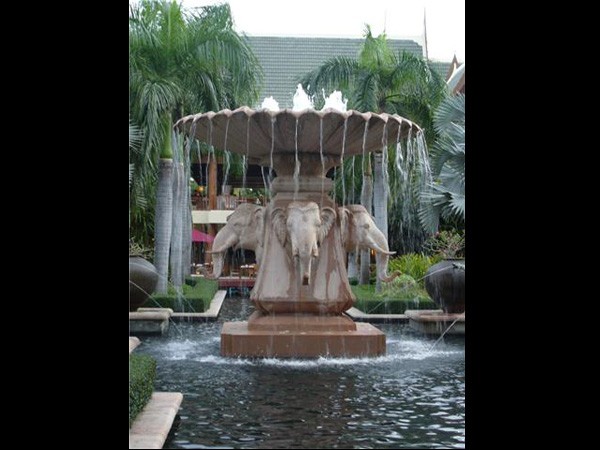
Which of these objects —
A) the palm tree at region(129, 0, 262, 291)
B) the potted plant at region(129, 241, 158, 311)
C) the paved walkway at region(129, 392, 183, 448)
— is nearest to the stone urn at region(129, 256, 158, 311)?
the potted plant at region(129, 241, 158, 311)

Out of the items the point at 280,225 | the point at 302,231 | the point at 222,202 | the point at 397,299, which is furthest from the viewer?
the point at 222,202

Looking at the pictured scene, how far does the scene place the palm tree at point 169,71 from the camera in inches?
699

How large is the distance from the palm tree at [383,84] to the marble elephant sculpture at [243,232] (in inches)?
362

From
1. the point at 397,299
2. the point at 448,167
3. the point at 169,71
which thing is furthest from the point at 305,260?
the point at 169,71

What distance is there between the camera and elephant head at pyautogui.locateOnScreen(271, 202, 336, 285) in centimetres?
1002

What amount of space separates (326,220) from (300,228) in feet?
2.45

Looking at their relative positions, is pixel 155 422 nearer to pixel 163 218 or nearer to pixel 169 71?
pixel 163 218

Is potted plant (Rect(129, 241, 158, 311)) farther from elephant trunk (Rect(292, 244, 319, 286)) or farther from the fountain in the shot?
elephant trunk (Rect(292, 244, 319, 286))

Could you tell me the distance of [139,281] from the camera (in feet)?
46.6

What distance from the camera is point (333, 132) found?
10.2m

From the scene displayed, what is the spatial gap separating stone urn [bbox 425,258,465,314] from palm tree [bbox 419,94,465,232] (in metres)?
1.59
